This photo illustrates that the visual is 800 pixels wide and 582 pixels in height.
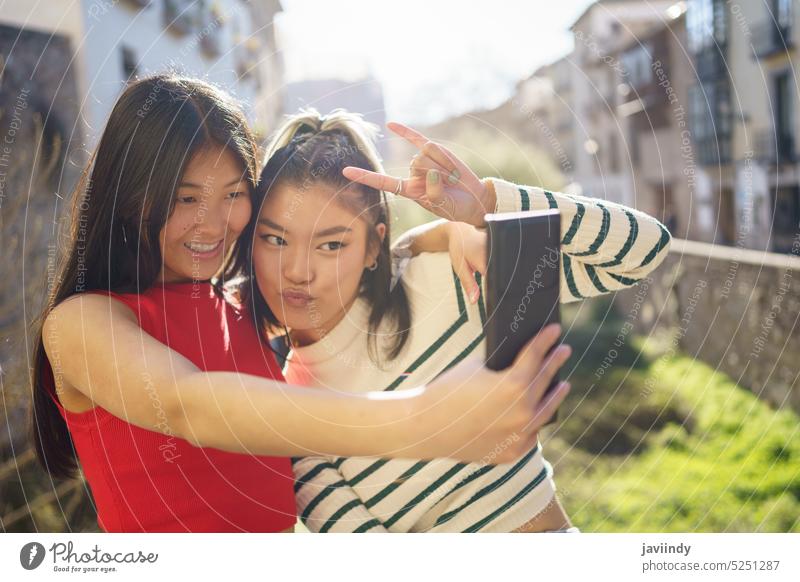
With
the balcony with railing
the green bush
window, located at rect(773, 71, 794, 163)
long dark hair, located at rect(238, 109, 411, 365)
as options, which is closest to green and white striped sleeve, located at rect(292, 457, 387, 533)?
long dark hair, located at rect(238, 109, 411, 365)

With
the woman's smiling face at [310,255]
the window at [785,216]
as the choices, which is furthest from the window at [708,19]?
the woman's smiling face at [310,255]

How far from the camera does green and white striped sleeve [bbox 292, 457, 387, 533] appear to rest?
0.78 metres

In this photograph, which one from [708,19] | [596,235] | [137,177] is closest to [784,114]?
[708,19]

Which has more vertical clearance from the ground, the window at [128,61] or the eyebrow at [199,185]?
the window at [128,61]

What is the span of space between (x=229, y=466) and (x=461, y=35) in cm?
52

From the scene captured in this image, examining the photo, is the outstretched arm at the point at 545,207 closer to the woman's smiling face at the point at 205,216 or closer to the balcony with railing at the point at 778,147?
the woman's smiling face at the point at 205,216

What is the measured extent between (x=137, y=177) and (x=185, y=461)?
24cm

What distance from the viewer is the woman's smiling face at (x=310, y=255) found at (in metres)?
0.72

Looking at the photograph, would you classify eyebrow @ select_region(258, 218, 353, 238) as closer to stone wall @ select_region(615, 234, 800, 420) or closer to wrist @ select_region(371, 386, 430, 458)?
wrist @ select_region(371, 386, 430, 458)

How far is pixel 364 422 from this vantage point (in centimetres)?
47

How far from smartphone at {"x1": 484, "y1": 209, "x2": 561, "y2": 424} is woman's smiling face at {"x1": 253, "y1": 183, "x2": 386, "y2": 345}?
7.8 inches

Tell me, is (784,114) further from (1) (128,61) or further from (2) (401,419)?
(2) (401,419)

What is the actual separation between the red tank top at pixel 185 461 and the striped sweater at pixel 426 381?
0.14ft
